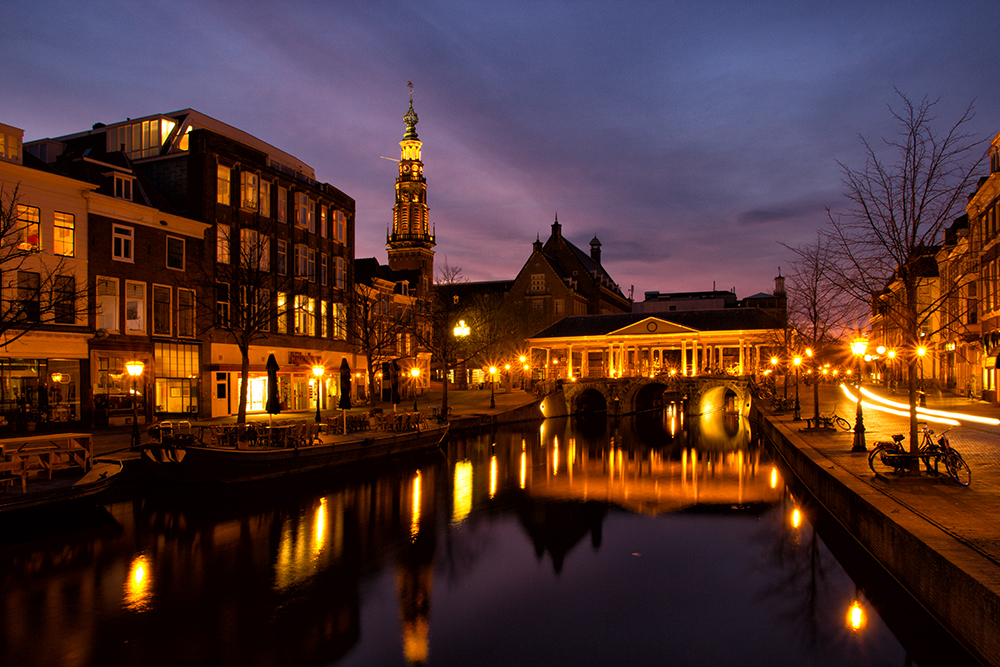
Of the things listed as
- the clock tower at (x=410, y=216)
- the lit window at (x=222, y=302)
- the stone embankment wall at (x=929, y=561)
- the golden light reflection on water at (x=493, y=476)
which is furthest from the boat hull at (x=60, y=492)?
the clock tower at (x=410, y=216)

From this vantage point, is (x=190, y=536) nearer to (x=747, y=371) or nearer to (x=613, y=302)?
(x=747, y=371)

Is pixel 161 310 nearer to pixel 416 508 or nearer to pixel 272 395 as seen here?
pixel 272 395

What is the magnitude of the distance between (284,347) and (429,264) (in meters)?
55.9

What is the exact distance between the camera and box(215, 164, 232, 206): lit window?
37.8 m

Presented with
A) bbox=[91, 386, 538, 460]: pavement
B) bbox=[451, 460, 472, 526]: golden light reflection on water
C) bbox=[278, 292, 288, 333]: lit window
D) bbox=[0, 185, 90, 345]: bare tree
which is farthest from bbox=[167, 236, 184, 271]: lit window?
bbox=[451, 460, 472, 526]: golden light reflection on water

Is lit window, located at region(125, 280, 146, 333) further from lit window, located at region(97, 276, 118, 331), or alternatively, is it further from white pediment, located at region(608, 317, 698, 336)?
white pediment, located at region(608, 317, 698, 336)

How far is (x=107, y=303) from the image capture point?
31.8 metres

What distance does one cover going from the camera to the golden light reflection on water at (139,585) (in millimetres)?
12586

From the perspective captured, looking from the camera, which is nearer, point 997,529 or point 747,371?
point 997,529

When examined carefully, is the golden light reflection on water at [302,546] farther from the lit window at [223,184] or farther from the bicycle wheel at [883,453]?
the lit window at [223,184]

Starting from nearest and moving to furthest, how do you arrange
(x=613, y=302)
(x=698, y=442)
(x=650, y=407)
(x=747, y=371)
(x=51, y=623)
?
(x=51, y=623) < (x=698, y=442) < (x=747, y=371) < (x=650, y=407) < (x=613, y=302)

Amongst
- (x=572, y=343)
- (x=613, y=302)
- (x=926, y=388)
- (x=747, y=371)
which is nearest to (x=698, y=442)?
(x=926, y=388)

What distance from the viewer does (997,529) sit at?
11.0 m

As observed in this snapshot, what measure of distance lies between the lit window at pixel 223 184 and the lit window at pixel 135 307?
706 cm
